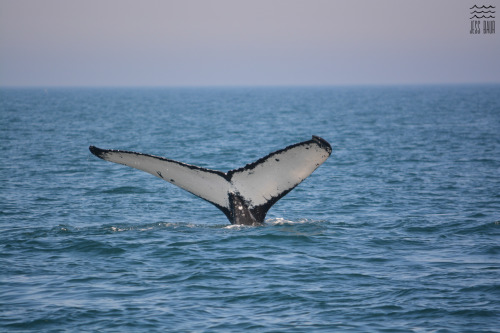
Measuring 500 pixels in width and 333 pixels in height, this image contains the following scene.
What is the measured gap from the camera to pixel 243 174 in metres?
9.47

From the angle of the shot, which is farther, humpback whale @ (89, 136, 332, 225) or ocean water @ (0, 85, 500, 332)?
humpback whale @ (89, 136, 332, 225)

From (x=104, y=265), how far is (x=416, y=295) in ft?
14.2

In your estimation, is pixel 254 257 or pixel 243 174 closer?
pixel 243 174

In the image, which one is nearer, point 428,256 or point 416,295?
point 416,295

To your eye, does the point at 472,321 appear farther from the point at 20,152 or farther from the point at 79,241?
the point at 20,152

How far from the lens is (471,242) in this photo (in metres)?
11.5

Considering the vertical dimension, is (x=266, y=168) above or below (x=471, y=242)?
above

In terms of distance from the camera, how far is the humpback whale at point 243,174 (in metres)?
8.73

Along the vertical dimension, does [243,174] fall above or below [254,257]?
above

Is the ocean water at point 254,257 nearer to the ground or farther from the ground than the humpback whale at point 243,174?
nearer to the ground

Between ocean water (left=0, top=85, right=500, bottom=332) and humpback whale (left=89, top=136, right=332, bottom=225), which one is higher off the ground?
humpback whale (left=89, top=136, right=332, bottom=225)

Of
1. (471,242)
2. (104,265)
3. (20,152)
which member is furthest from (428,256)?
(20,152)

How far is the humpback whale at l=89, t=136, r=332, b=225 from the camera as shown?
8734 millimetres

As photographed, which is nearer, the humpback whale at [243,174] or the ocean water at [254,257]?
the ocean water at [254,257]
